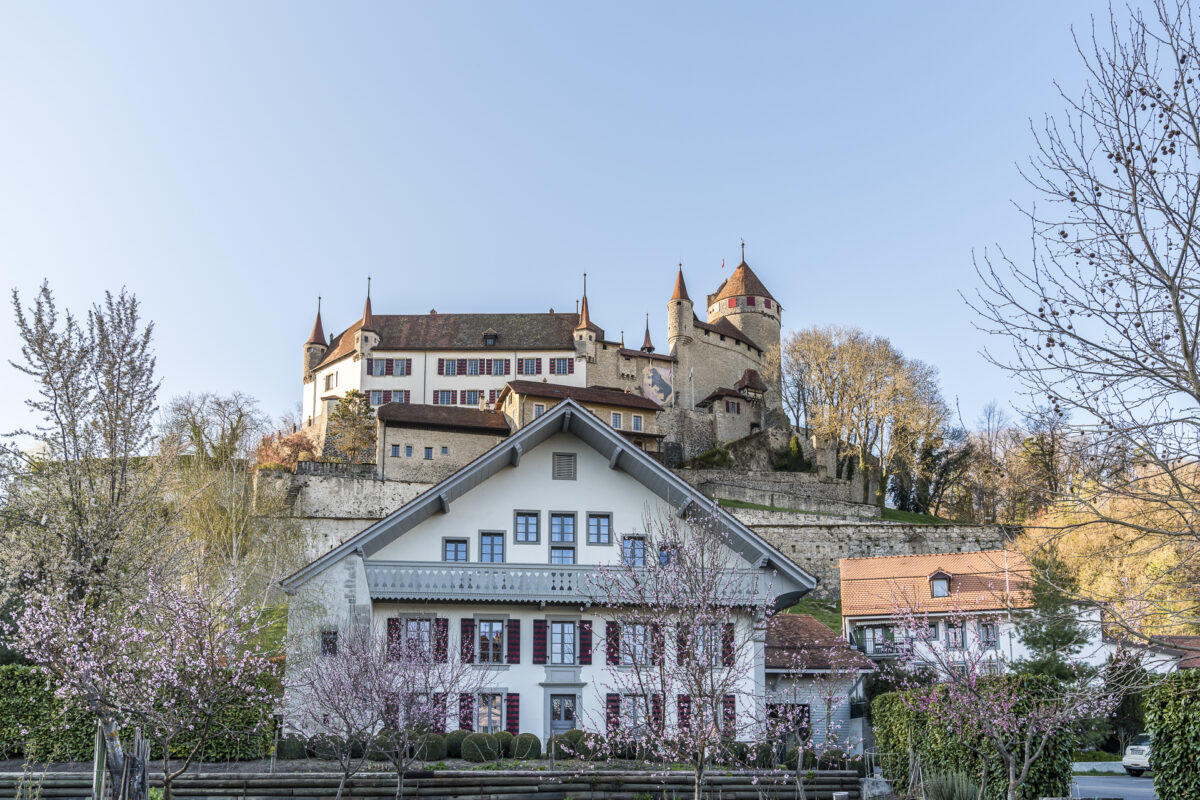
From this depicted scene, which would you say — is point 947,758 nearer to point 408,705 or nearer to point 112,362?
point 408,705

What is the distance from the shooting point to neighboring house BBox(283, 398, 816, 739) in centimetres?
2606

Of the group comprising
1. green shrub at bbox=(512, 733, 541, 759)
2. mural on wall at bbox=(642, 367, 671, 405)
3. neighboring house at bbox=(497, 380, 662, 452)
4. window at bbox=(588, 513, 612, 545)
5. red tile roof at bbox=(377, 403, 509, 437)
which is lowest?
green shrub at bbox=(512, 733, 541, 759)

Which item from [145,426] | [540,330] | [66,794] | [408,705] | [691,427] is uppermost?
[540,330]

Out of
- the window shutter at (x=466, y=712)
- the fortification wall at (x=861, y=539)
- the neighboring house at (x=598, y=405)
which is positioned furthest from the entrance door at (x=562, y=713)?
the neighboring house at (x=598, y=405)

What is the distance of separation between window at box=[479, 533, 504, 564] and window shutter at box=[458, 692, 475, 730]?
3.35 m

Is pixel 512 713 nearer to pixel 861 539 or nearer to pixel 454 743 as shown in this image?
pixel 454 743

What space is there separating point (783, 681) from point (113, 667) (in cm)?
1890

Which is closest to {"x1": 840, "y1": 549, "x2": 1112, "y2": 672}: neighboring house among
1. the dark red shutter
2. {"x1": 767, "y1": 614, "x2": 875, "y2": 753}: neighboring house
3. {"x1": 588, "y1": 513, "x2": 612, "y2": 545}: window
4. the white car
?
{"x1": 767, "y1": 614, "x2": 875, "y2": 753}: neighboring house

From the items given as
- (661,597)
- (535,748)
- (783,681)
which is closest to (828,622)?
(783,681)

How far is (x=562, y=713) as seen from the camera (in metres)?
26.2

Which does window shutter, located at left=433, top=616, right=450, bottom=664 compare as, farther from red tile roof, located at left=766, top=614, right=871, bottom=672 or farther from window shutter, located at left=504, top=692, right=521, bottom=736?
red tile roof, located at left=766, top=614, right=871, bottom=672

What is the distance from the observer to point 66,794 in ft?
60.5

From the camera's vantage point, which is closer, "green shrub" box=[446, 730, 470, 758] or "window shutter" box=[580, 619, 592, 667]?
"green shrub" box=[446, 730, 470, 758]

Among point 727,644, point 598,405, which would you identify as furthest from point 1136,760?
point 598,405
